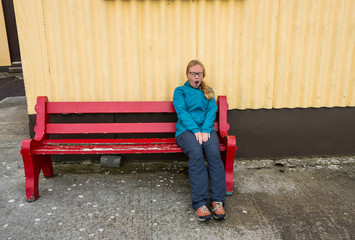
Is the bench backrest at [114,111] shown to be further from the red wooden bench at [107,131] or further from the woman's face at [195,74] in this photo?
the woman's face at [195,74]

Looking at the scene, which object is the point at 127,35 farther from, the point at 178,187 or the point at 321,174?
the point at 321,174

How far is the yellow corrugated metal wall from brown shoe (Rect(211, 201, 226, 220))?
5.78 ft

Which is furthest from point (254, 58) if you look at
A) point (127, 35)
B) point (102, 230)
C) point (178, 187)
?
point (102, 230)

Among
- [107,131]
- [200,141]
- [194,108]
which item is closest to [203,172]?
[200,141]

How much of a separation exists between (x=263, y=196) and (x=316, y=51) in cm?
225

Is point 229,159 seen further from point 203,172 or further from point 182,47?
point 182,47

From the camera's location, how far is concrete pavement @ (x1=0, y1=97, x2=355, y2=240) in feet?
10.9

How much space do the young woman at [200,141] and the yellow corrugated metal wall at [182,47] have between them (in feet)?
1.83

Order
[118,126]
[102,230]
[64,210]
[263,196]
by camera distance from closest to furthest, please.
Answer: [102,230]
[64,210]
[263,196]
[118,126]

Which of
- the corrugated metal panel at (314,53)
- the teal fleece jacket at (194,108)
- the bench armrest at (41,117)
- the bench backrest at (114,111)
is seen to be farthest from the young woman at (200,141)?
the bench armrest at (41,117)

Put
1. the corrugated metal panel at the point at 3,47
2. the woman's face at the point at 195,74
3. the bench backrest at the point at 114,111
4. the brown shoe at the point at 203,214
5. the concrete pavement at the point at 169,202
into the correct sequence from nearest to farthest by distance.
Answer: the concrete pavement at the point at 169,202, the brown shoe at the point at 203,214, the woman's face at the point at 195,74, the bench backrest at the point at 114,111, the corrugated metal panel at the point at 3,47

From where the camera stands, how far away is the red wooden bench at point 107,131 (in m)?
3.99

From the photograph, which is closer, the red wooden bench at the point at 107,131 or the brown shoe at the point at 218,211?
the brown shoe at the point at 218,211

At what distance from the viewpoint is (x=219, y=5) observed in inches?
178
